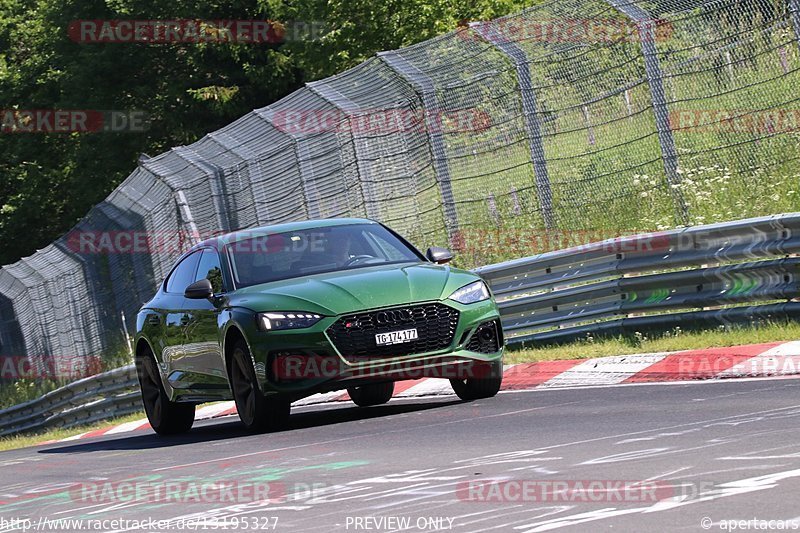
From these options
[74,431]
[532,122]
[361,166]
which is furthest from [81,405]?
[532,122]

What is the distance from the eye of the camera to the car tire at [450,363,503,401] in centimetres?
1173

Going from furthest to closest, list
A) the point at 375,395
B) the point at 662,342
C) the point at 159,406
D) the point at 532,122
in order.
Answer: the point at 532,122, the point at 159,406, the point at 375,395, the point at 662,342

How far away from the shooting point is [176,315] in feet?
43.2

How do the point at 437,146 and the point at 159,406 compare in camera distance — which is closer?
the point at 159,406

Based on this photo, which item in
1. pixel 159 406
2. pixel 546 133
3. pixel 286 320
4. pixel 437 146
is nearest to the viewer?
→ pixel 286 320

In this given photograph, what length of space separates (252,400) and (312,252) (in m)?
1.38

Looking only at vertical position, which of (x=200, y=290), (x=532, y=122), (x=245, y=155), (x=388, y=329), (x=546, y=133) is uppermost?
(x=245, y=155)

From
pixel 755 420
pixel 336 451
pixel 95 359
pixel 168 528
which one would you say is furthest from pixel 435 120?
pixel 95 359

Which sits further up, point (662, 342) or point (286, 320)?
point (286, 320)

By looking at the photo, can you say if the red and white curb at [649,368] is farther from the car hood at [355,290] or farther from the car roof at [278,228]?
the car roof at [278,228]

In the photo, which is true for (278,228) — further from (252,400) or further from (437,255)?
(252,400)

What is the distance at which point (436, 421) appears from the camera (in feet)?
35.0

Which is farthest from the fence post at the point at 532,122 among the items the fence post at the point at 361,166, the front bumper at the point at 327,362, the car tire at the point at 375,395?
the front bumper at the point at 327,362

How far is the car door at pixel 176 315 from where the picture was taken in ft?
42.7
